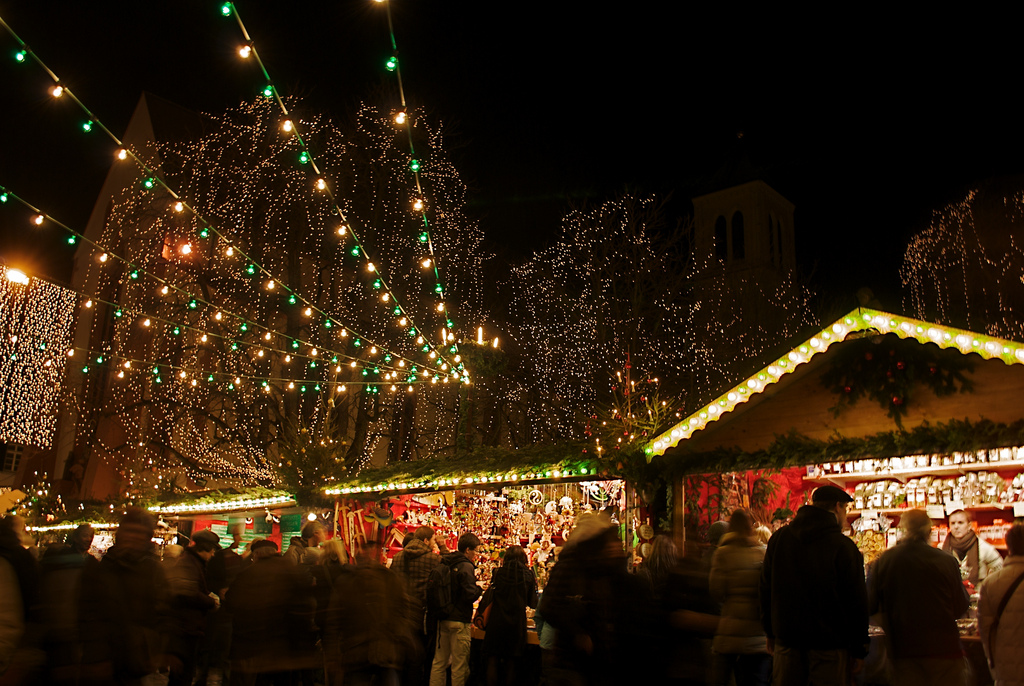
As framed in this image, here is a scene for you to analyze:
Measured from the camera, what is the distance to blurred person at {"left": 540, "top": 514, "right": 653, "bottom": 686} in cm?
433

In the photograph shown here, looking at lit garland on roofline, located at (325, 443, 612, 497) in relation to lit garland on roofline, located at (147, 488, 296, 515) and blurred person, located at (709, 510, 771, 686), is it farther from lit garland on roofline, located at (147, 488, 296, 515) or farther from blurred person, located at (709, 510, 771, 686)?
blurred person, located at (709, 510, 771, 686)

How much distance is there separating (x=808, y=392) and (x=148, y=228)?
57.3 feet

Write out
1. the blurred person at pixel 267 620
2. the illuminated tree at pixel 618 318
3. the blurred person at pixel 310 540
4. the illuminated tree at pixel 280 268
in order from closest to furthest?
the blurred person at pixel 267 620 < the blurred person at pixel 310 540 < the illuminated tree at pixel 280 268 < the illuminated tree at pixel 618 318

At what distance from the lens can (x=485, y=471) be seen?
11.3 metres

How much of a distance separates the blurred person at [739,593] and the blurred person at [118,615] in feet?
11.9

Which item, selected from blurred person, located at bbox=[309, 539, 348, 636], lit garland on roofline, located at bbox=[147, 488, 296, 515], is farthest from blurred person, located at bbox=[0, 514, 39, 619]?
lit garland on roofline, located at bbox=[147, 488, 296, 515]

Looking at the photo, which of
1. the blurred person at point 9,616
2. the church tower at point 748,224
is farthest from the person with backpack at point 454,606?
the church tower at point 748,224

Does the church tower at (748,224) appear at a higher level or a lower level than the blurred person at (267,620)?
higher

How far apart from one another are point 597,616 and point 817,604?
56.8 inches

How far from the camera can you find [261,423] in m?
21.5

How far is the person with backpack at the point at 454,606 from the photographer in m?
8.38

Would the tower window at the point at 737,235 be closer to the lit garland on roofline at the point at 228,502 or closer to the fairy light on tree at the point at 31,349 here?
the fairy light on tree at the point at 31,349

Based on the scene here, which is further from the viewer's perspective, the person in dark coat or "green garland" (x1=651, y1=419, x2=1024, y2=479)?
the person in dark coat

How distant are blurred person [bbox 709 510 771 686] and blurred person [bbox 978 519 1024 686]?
1.42 m
